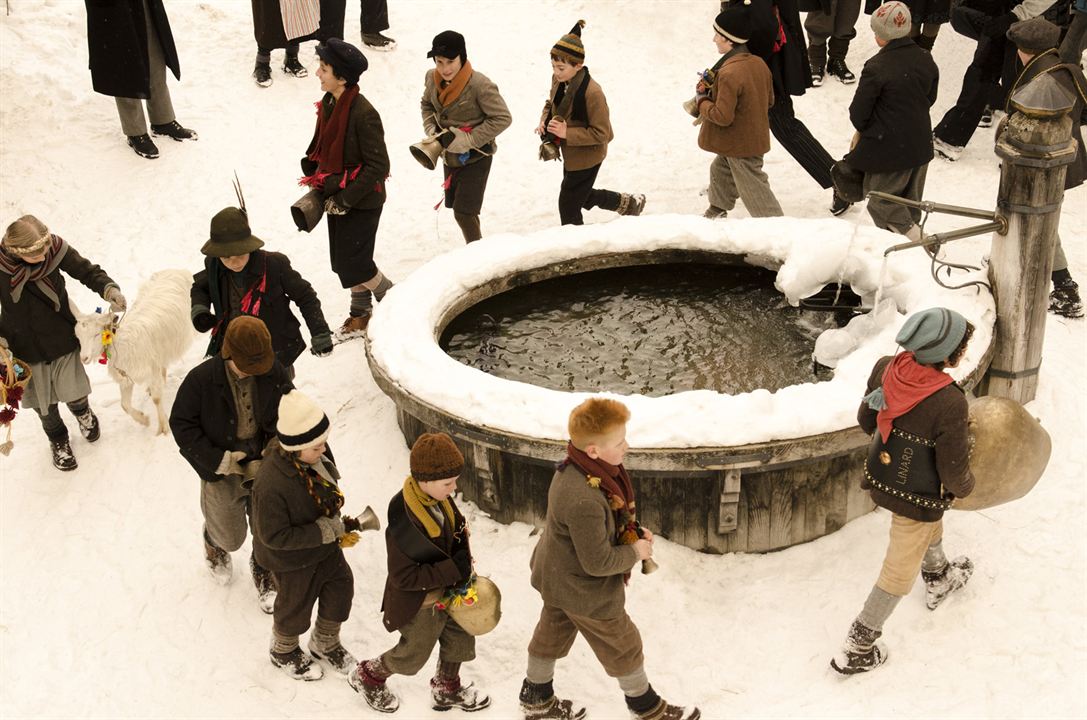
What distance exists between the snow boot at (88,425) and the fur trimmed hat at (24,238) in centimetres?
104

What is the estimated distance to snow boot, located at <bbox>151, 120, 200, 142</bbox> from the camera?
10.1 meters

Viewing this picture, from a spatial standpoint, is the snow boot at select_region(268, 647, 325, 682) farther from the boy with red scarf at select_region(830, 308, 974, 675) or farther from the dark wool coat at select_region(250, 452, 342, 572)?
the boy with red scarf at select_region(830, 308, 974, 675)

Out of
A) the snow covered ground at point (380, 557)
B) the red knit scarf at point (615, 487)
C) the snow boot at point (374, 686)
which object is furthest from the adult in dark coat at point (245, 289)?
the red knit scarf at point (615, 487)

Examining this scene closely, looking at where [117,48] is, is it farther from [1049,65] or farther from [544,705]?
[544,705]

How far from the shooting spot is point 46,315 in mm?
6391

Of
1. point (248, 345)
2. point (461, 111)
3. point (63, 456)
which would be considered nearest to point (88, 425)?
point (63, 456)

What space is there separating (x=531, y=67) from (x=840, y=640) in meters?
7.55

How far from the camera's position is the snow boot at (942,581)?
5.19 metres

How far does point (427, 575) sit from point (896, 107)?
4654 mm

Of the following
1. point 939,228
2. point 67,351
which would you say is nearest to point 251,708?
point 67,351

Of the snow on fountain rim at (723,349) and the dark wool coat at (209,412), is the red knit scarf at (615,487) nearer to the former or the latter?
the snow on fountain rim at (723,349)

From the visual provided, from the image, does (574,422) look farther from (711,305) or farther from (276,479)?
(711,305)

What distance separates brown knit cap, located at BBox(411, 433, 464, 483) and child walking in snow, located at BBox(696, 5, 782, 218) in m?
4.35

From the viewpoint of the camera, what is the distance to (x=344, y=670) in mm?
5203
